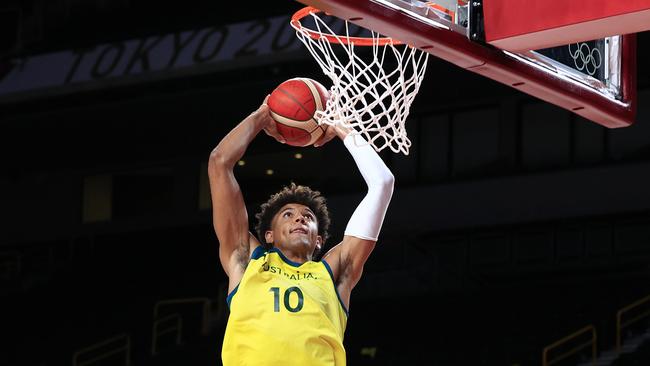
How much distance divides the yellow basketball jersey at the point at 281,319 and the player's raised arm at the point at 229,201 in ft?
0.29

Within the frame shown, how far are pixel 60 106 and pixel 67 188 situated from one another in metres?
2.19

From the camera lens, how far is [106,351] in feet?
53.9

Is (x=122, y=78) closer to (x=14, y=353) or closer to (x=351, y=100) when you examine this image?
(x=14, y=353)

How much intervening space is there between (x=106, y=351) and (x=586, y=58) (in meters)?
12.1

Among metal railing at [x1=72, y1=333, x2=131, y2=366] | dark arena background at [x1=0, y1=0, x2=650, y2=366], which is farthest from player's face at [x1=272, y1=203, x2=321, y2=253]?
metal railing at [x1=72, y1=333, x2=131, y2=366]

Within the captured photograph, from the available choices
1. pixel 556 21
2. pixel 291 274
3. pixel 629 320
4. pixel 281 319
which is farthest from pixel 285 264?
pixel 629 320

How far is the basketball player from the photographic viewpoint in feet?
14.3

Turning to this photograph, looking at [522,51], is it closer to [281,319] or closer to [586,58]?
[586,58]

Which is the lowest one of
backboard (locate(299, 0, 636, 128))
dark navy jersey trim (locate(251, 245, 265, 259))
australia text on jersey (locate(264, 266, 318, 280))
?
australia text on jersey (locate(264, 266, 318, 280))

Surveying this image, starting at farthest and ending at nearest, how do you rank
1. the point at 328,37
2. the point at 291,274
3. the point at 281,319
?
the point at 328,37 < the point at 291,274 < the point at 281,319

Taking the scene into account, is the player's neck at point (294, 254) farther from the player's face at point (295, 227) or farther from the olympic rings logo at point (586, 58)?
the olympic rings logo at point (586, 58)

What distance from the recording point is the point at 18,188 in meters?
20.9

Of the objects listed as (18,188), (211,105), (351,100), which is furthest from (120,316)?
(351,100)

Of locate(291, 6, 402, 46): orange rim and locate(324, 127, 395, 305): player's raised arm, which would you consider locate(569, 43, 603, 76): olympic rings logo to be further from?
locate(324, 127, 395, 305): player's raised arm
